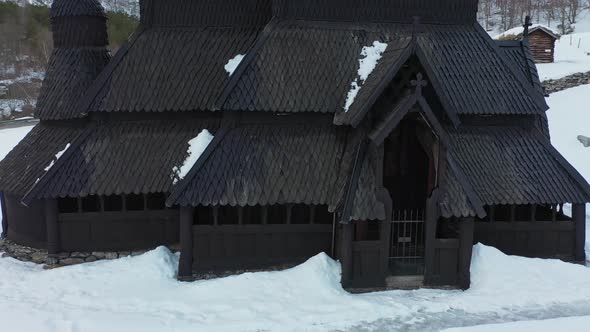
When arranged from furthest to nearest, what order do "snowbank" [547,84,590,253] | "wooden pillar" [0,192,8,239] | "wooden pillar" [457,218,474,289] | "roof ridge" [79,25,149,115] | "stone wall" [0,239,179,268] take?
"snowbank" [547,84,590,253] → "wooden pillar" [0,192,8,239] → "roof ridge" [79,25,149,115] → "stone wall" [0,239,179,268] → "wooden pillar" [457,218,474,289]

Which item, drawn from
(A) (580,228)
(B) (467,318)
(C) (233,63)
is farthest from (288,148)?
(A) (580,228)

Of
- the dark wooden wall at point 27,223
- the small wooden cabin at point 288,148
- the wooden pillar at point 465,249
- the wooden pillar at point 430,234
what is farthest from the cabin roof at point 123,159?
the wooden pillar at point 465,249

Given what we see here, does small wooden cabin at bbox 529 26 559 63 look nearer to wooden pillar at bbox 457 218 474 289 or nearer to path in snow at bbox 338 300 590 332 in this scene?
wooden pillar at bbox 457 218 474 289

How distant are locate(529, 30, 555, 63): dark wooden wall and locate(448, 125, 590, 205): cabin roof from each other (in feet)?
106

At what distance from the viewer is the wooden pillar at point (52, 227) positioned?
11.9m

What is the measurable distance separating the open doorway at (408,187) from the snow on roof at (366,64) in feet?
4.27

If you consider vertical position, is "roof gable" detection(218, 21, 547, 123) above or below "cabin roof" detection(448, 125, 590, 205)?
above

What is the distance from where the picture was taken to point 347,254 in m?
10.7

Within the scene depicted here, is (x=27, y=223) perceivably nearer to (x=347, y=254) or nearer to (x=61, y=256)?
(x=61, y=256)

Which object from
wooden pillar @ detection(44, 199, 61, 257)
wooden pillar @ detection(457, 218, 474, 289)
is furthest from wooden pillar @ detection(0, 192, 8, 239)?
wooden pillar @ detection(457, 218, 474, 289)

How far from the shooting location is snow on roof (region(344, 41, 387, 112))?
1174cm

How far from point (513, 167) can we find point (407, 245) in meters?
3.22

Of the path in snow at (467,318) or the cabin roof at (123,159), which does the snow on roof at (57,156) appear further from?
the path in snow at (467,318)

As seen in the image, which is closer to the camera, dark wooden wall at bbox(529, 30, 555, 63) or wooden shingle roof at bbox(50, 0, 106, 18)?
wooden shingle roof at bbox(50, 0, 106, 18)
